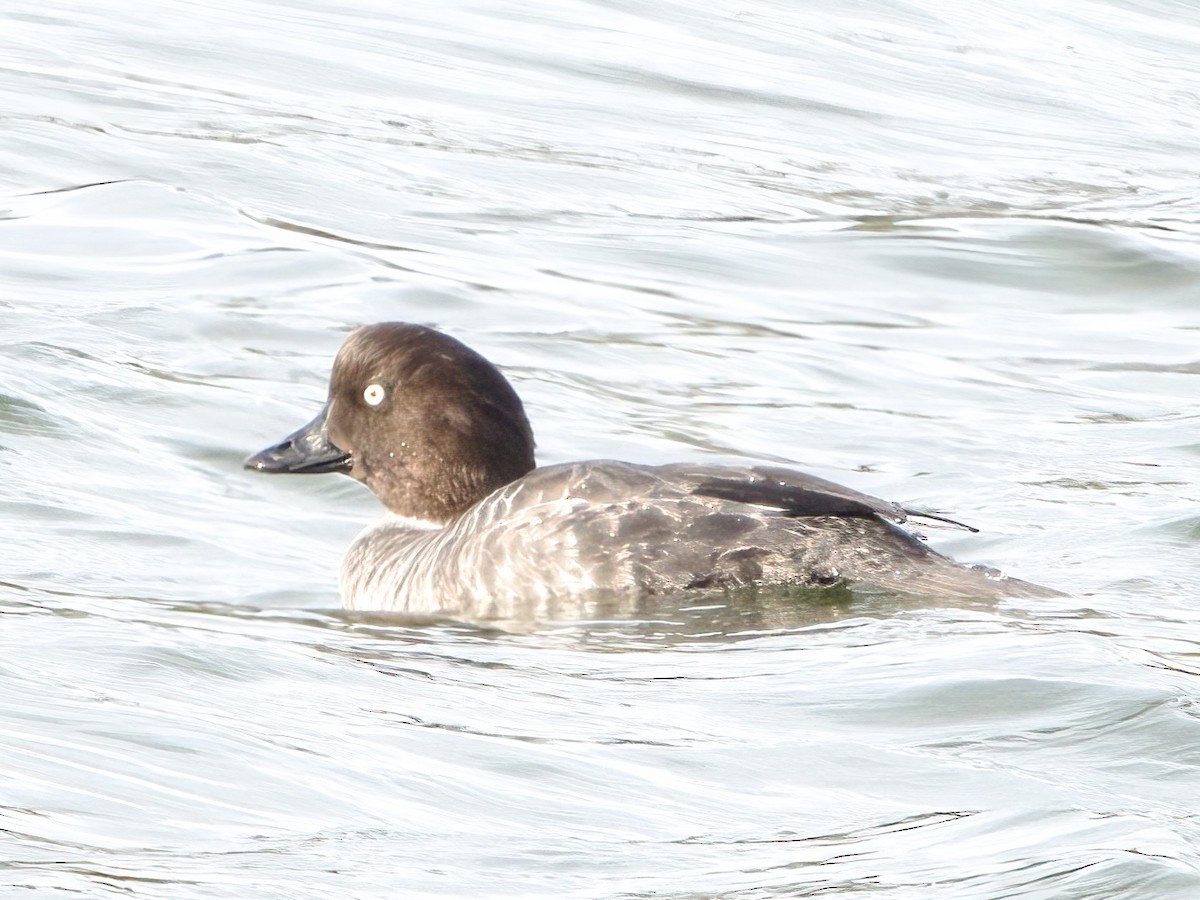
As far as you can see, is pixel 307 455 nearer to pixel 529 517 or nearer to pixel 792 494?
pixel 529 517

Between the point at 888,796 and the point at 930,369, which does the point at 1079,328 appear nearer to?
the point at 930,369

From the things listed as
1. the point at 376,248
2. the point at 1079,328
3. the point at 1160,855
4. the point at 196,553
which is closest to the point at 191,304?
the point at 376,248

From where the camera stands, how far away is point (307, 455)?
8227 mm

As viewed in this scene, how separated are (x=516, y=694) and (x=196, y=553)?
230 cm

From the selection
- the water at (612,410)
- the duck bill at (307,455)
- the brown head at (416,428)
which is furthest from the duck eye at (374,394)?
the water at (612,410)

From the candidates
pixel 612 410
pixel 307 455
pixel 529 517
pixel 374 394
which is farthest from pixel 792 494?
pixel 612 410

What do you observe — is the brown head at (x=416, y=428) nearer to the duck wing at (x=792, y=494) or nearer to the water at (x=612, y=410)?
the water at (x=612, y=410)

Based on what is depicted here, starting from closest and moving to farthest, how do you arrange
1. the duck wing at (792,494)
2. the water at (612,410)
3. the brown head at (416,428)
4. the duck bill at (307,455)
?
the water at (612,410), the duck wing at (792,494), the brown head at (416,428), the duck bill at (307,455)

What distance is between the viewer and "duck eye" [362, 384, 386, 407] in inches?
315

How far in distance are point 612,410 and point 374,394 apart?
2248 mm

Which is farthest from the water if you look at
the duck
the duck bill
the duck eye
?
the duck eye

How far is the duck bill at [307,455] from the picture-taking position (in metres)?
8.20

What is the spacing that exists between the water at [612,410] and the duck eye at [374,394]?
0.65 metres

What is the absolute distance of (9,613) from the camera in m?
6.72
